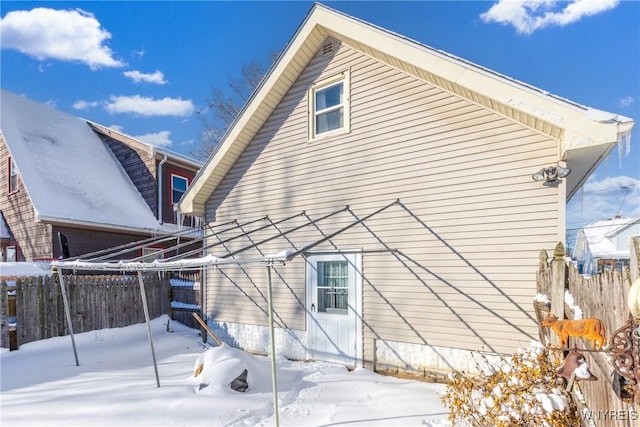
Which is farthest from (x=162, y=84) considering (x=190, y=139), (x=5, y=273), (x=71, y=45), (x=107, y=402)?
(x=107, y=402)

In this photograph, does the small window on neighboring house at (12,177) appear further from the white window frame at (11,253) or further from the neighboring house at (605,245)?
the neighboring house at (605,245)

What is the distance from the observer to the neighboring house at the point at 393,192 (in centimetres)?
473

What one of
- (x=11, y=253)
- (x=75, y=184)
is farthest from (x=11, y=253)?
(x=75, y=184)

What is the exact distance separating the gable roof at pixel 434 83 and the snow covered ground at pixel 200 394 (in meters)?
3.68

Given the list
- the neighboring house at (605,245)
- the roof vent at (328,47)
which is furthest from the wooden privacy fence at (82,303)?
the neighboring house at (605,245)

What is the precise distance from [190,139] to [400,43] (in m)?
17.3

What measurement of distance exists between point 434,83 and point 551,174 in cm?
223

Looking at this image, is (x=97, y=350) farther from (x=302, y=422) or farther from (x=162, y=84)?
(x=162, y=84)

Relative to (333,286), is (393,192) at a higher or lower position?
higher

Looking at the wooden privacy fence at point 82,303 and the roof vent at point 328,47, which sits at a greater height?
the roof vent at point 328,47

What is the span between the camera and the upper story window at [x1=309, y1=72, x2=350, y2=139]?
656 cm

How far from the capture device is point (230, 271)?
7980 millimetres

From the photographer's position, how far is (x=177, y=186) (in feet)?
46.0

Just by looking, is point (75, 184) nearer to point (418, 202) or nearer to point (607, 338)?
point (418, 202)
